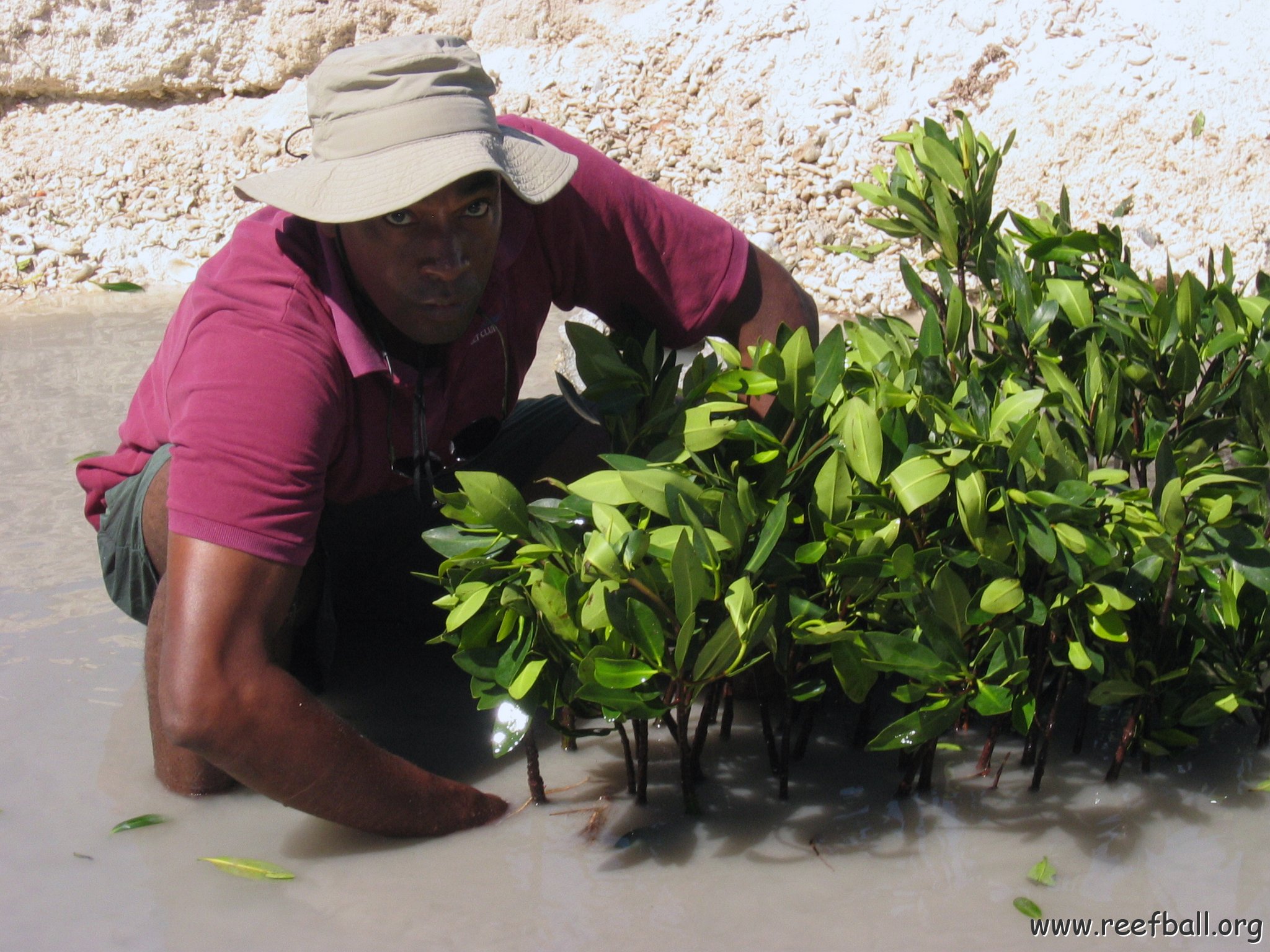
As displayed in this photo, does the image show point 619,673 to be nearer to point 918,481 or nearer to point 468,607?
point 468,607

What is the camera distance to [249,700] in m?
1.81

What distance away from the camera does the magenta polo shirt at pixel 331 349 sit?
1829 millimetres

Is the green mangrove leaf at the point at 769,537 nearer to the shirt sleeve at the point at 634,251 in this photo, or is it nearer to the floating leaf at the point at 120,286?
the shirt sleeve at the point at 634,251

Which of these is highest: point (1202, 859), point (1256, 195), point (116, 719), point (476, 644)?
point (1256, 195)

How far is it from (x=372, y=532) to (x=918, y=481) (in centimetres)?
127

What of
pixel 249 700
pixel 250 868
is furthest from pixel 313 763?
pixel 250 868

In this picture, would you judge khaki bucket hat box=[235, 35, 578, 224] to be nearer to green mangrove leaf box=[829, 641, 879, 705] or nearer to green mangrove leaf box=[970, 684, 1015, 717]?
green mangrove leaf box=[829, 641, 879, 705]

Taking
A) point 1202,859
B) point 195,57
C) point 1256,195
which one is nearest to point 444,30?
point 195,57

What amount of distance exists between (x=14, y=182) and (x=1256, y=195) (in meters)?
5.27

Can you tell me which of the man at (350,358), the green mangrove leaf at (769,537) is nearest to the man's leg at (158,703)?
the man at (350,358)

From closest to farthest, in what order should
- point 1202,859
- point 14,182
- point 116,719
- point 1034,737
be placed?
1. point 1202,859
2. point 1034,737
3. point 116,719
4. point 14,182

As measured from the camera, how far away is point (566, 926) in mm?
1912

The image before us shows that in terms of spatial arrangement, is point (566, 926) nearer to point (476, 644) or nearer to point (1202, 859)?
point (476, 644)

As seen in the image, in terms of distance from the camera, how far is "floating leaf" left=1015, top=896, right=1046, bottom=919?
188 cm
